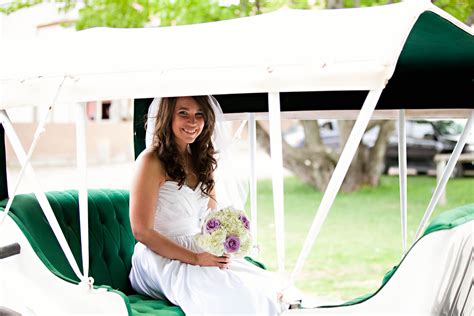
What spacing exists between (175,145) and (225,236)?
67 centimetres

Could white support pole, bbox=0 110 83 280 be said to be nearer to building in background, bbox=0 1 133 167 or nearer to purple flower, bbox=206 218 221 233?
purple flower, bbox=206 218 221 233

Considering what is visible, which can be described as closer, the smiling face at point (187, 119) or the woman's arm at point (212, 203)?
the smiling face at point (187, 119)

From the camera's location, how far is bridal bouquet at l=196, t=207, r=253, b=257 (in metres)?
3.62

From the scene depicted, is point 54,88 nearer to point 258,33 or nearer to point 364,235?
point 258,33

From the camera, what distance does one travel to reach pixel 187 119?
4.00 metres

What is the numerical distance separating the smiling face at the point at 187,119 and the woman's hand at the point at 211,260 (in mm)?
610

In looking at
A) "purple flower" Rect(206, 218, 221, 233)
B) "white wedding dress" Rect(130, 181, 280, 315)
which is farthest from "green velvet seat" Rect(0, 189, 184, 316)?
"purple flower" Rect(206, 218, 221, 233)

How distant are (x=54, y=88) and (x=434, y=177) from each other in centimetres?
1294

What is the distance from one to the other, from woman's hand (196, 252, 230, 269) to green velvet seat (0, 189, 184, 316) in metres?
0.25

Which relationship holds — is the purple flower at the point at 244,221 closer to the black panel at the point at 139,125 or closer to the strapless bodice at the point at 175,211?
the strapless bodice at the point at 175,211

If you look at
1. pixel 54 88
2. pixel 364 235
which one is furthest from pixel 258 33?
pixel 364 235

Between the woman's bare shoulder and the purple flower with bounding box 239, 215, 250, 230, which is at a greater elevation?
the woman's bare shoulder

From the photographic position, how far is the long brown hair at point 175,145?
399cm

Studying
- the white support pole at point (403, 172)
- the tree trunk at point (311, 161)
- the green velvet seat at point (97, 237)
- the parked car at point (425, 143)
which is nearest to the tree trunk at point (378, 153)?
the tree trunk at point (311, 161)
